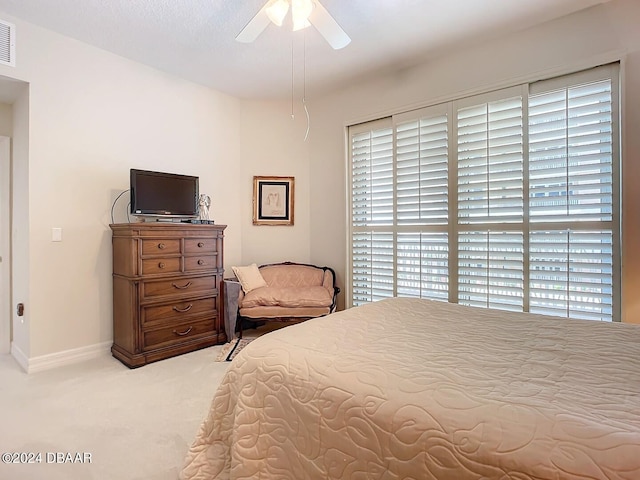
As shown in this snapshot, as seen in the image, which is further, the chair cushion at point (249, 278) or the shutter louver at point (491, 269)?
the chair cushion at point (249, 278)

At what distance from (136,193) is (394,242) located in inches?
95.8

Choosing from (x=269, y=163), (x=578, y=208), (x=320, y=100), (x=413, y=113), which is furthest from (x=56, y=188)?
(x=578, y=208)

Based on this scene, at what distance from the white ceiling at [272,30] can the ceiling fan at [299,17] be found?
Result: 32 cm

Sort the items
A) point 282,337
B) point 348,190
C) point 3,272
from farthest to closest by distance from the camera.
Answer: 1. point 348,190
2. point 3,272
3. point 282,337

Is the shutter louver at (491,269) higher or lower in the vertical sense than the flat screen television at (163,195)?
lower

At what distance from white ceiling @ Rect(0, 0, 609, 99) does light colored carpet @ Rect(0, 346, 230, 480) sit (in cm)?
269

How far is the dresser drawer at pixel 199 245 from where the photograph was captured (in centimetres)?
309

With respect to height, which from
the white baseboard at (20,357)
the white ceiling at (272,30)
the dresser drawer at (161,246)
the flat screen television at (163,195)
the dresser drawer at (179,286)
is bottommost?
the white baseboard at (20,357)

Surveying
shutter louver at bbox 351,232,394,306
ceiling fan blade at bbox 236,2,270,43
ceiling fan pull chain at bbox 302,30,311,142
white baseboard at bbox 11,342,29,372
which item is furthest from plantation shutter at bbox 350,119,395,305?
white baseboard at bbox 11,342,29,372

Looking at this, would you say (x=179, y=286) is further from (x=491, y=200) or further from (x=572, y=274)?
(x=572, y=274)

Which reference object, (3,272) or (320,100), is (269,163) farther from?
(3,272)

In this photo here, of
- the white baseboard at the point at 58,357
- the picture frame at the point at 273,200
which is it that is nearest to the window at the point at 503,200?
the picture frame at the point at 273,200

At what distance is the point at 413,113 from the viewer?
10.6 feet

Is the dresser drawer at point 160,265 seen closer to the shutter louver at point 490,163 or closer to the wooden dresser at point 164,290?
the wooden dresser at point 164,290
